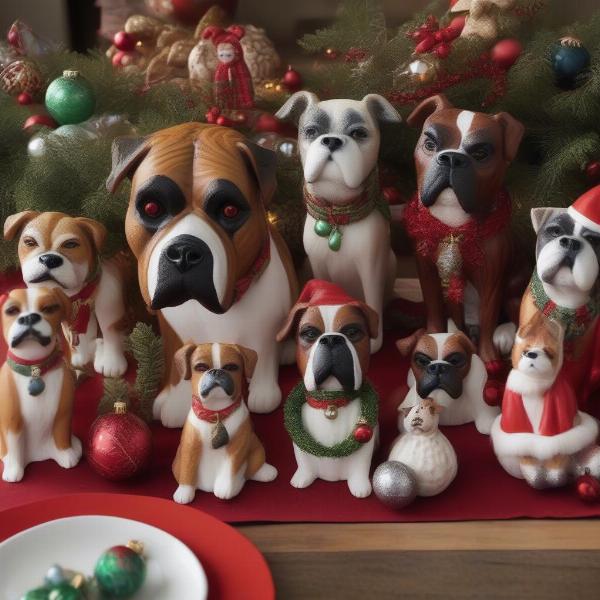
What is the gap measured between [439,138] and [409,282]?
21.1 inches

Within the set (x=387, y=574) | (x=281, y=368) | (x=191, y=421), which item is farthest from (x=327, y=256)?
(x=387, y=574)

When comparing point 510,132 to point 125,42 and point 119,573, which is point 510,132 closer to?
point 119,573

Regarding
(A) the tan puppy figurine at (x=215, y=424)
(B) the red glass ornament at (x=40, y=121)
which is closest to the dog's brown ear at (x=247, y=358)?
(A) the tan puppy figurine at (x=215, y=424)

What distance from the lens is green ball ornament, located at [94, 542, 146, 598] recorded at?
0.81 metres

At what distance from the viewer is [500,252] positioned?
3.97ft

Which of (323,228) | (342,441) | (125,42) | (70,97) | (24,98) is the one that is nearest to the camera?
(342,441)

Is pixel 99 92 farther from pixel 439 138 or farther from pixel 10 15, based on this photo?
pixel 10 15

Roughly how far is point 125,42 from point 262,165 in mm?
979

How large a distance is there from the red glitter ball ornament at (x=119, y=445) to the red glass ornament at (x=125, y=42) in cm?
113

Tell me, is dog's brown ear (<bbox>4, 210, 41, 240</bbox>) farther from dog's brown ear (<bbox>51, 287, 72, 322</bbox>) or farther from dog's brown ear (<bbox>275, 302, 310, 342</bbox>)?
dog's brown ear (<bbox>275, 302, 310, 342</bbox>)

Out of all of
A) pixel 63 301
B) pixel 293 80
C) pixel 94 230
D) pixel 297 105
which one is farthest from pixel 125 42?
pixel 63 301

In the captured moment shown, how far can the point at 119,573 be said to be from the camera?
81 centimetres

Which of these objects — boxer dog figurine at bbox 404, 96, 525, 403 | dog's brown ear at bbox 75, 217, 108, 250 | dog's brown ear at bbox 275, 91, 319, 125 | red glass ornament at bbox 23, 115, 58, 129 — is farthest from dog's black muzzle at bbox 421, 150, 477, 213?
red glass ornament at bbox 23, 115, 58, 129

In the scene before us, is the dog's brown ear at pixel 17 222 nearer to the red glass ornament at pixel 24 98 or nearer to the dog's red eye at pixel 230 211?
the dog's red eye at pixel 230 211
